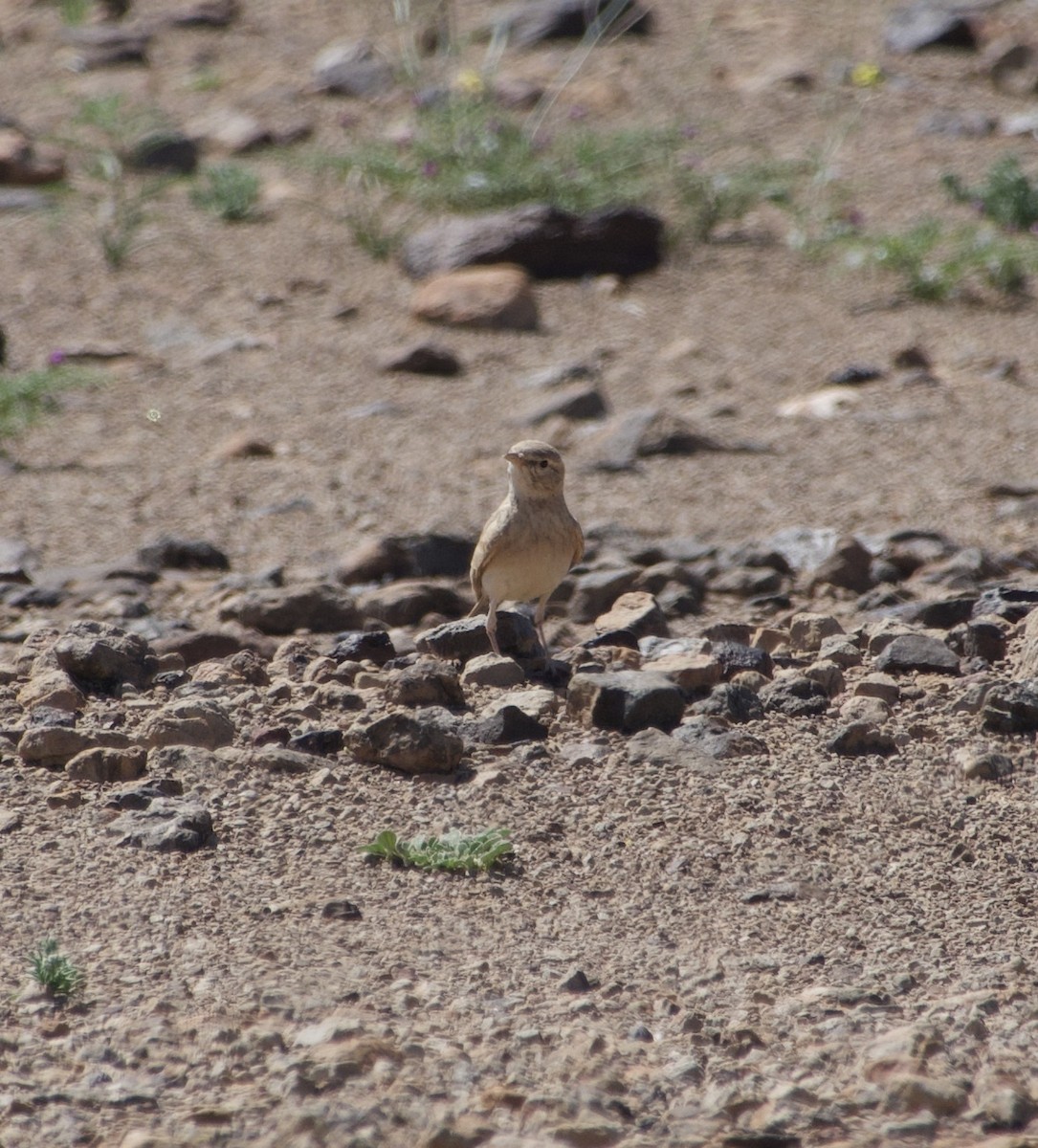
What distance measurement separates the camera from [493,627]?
5.95 m

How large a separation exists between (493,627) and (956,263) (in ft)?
19.3

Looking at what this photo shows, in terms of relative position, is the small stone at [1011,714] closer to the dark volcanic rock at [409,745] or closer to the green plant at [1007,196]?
the dark volcanic rock at [409,745]

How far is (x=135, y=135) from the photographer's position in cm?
1318

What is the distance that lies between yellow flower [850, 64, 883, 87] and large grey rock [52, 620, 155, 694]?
357 inches

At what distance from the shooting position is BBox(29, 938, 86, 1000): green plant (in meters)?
3.72

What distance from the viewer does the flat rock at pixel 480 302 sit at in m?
10.6

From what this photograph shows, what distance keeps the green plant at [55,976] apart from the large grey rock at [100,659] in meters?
1.78

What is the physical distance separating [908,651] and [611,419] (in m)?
3.77

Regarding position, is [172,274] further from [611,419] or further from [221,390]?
[611,419]

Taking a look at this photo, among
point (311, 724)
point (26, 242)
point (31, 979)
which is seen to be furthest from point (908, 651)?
point (26, 242)

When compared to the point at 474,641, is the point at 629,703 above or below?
above

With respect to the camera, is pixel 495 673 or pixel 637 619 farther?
pixel 637 619

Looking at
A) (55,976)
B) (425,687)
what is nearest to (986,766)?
(425,687)

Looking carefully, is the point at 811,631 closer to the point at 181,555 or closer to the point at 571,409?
the point at 181,555
